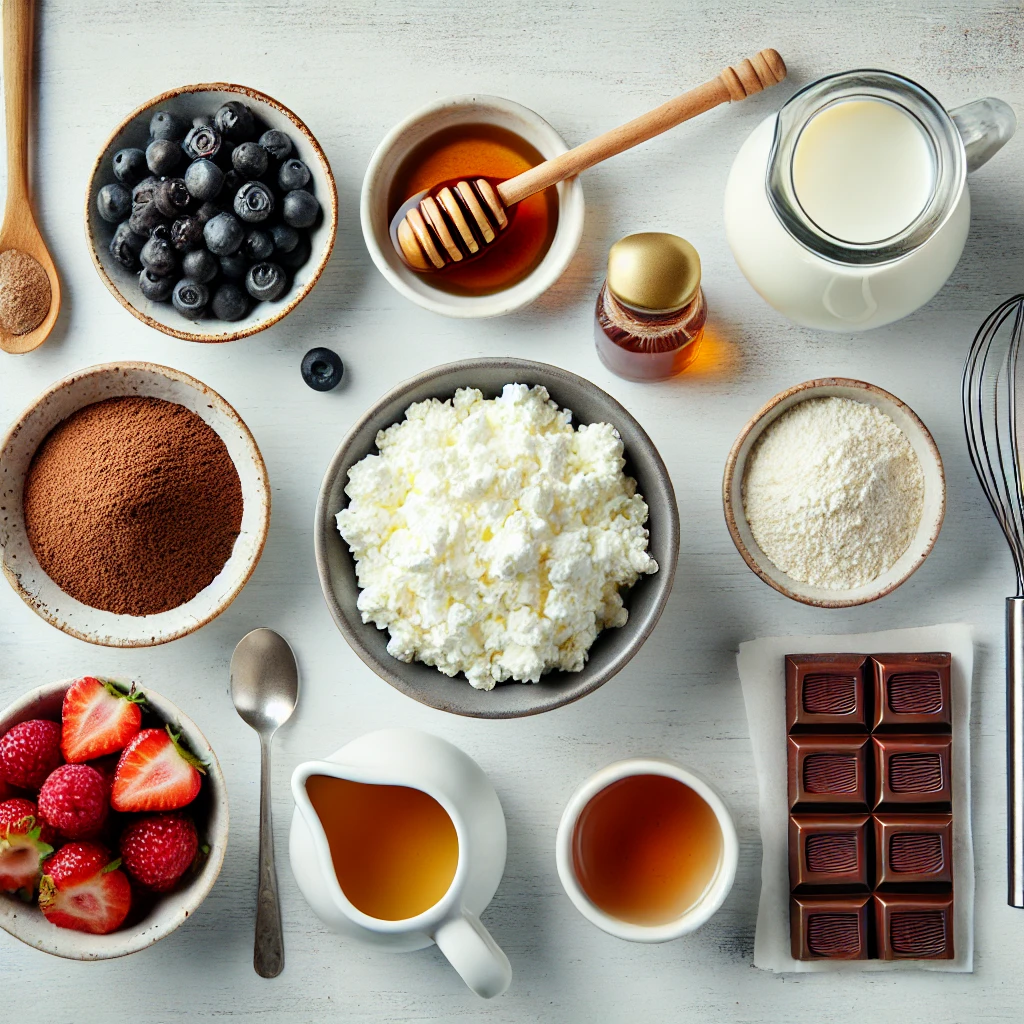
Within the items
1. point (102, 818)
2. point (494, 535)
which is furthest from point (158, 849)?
point (494, 535)

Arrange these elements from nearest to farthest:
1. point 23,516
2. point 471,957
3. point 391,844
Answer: point 471,957, point 391,844, point 23,516

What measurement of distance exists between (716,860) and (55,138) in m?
1.22

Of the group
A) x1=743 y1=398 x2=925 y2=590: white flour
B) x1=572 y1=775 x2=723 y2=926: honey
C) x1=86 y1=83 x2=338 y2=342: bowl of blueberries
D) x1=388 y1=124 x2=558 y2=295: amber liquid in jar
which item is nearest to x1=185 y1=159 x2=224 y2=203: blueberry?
x1=86 y1=83 x2=338 y2=342: bowl of blueberries

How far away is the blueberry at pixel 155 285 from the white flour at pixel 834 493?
732 mm

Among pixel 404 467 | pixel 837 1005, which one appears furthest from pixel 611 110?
pixel 837 1005

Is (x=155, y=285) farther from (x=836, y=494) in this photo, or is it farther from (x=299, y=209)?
(x=836, y=494)

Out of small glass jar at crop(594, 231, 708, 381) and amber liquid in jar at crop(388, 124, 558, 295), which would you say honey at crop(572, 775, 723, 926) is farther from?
amber liquid in jar at crop(388, 124, 558, 295)

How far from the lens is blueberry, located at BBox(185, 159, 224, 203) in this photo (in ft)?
3.67

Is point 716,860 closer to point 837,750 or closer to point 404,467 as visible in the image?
point 837,750

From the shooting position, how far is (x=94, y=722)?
1.12 meters

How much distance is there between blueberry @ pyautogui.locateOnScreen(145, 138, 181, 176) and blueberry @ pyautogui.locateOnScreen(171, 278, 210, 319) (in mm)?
129

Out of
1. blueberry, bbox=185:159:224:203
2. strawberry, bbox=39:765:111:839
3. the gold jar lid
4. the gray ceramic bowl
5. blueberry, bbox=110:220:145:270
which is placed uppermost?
blueberry, bbox=185:159:224:203

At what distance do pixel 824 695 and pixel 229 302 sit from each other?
0.87 m

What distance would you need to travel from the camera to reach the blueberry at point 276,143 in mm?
1150
